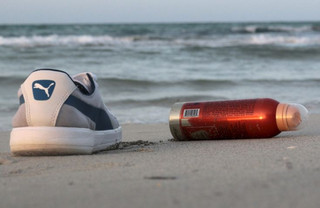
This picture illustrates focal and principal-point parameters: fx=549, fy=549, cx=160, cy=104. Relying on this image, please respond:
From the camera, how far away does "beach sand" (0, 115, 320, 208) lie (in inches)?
53.7

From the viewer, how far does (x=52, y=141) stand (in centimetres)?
220

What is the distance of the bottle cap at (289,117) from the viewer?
2410 millimetres

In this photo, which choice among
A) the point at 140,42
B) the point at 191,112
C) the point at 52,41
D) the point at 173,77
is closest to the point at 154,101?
the point at 173,77

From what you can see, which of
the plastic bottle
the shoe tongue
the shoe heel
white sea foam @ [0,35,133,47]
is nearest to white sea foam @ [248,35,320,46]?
white sea foam @ [0,35,133,47]

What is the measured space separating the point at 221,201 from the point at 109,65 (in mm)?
8309

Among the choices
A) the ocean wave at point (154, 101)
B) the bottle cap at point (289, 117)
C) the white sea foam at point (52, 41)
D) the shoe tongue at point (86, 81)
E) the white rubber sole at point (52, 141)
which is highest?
the shoe tongue at point (86, 81)

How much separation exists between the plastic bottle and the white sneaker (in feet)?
1.46

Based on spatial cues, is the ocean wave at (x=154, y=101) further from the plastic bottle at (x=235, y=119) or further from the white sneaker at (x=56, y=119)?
the white sneaker at (x=56, y=119)

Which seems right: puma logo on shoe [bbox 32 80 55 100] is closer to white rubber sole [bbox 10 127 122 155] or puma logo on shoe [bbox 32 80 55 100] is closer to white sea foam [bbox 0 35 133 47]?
white rubber sole [bbox 10 127 122 155]

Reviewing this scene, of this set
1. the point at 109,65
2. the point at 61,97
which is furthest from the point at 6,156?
the point at 109,65

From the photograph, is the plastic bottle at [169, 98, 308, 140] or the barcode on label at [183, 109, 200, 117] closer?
the plastic bottle at [169, 98, 308, 140]

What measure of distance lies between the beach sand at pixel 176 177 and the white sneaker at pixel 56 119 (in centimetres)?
6

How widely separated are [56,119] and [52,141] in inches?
3.7

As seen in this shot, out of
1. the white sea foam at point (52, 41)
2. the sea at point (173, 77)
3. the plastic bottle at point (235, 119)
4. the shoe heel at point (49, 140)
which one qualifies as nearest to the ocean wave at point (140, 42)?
the white sea foam at point (52, 41)
